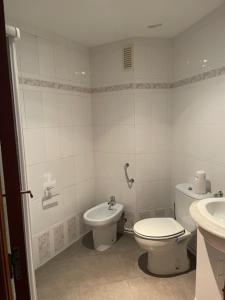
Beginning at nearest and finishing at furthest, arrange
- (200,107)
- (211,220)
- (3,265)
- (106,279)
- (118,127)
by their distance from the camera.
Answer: (3,265), (211,220), (106,279), (200,107), (118,127)

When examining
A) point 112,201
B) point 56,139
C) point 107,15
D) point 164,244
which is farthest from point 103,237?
point 107,15

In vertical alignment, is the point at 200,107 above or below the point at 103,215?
above

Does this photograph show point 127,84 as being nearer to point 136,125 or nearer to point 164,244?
point 136,125

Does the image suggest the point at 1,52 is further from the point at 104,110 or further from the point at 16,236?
the point at 104,110

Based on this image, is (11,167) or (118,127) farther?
(118,127)

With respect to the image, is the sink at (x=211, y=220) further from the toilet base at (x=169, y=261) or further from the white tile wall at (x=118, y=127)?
the toilet base at (x=169, y=261)

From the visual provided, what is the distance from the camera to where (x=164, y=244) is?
6.82ft

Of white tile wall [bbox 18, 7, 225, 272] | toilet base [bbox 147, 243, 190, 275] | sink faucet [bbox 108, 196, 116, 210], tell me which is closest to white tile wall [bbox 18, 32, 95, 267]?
white tile wall [bbox 18, 7, 225, 272]

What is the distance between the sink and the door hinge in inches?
40.6

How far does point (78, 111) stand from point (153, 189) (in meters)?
1.29

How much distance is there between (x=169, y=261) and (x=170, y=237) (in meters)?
0.30

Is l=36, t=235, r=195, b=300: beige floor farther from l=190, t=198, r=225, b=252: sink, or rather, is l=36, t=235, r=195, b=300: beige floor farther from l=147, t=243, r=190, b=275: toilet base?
l=190, t=198, r=225, b=252: sink

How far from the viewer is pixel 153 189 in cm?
287

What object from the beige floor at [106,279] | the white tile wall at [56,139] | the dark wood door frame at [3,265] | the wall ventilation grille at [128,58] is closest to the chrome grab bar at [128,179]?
the white tile wall at [56,139]
